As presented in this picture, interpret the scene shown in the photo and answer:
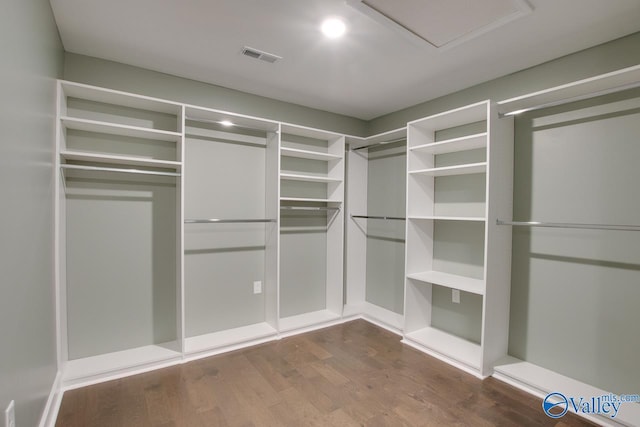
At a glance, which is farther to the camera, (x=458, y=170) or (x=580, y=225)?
(x=458, y=170)

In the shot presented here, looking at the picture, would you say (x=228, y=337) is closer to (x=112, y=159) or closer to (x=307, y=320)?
(x=307, y=320)

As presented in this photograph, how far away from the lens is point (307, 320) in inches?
137

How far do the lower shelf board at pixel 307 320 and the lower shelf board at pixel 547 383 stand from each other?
168 cm

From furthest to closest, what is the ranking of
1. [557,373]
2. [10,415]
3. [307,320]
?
[307,320], [557,373], [10,415]

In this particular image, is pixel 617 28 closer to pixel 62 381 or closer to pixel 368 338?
pixel 368 338

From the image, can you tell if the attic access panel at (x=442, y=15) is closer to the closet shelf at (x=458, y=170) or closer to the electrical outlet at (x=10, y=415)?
the closet shelf at (x=458, y=170)

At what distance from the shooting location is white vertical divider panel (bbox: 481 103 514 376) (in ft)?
8.04

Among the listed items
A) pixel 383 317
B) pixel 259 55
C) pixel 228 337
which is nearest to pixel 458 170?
pixel 383 317

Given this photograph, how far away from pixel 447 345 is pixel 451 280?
1.96 ft

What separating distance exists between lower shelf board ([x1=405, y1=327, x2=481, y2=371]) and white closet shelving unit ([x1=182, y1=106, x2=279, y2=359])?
4.70ft

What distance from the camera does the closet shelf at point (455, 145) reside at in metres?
2.58

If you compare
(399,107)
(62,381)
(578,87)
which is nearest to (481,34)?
(578,87)

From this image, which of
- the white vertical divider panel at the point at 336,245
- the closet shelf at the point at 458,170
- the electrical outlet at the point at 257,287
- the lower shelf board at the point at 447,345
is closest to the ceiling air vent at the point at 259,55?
the white vertical divider panel at the point at 336,245

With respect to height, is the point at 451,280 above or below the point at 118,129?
below
